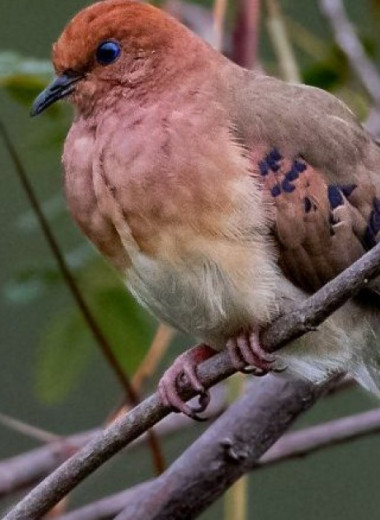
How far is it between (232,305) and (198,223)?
196 mm

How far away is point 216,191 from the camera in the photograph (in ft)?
11.5

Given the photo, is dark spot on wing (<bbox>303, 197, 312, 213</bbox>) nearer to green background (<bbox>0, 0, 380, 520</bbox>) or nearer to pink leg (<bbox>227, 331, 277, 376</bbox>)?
pink leg (<bbox>227, 331, 277, 376</bbox>)

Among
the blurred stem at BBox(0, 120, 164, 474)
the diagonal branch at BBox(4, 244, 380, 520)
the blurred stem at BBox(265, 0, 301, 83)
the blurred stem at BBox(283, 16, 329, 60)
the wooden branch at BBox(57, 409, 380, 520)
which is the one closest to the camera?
the diagonal branch at BBox(4, 244, 380, 520)

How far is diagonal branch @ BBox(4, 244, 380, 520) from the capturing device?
299 cm

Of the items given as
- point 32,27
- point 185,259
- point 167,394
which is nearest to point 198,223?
point 185,259

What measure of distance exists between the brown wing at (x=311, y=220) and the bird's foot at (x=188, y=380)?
30 centimetres

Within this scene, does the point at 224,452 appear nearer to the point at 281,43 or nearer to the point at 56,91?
the point at 56,91

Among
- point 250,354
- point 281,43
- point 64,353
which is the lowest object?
point 64,353

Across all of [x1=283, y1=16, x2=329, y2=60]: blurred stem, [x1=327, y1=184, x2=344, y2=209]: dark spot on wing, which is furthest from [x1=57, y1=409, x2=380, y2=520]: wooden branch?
[x1=283, y1=16, x2=329, y2=60]: blurred stem

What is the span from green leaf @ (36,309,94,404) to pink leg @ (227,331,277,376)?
756mm

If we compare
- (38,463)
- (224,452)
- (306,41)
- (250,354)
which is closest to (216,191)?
(250,354)

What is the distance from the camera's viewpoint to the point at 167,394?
3.54 m

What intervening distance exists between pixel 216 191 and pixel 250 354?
335 millimetres

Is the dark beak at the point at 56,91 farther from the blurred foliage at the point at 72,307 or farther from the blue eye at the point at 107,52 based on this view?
the blurred foliage at the point at 72,307
